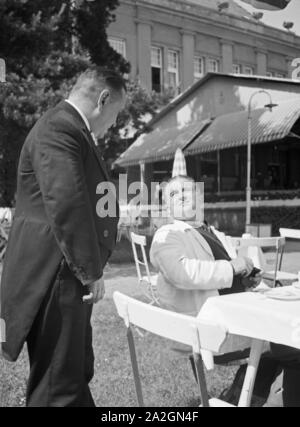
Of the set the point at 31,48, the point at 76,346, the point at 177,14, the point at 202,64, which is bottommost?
the point at 76,346

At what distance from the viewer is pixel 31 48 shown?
935 centimetres

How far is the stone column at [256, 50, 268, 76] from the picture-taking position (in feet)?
82.4

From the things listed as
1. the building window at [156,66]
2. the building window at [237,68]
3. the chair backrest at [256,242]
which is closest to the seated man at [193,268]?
the chair backrest at [256,242]

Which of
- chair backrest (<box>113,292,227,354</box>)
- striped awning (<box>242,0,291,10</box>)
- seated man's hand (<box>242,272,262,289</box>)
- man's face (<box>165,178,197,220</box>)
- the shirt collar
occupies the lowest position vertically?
seated man's hand (<box>242,272,262,289</box>)

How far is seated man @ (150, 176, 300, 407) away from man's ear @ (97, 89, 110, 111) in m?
1.02

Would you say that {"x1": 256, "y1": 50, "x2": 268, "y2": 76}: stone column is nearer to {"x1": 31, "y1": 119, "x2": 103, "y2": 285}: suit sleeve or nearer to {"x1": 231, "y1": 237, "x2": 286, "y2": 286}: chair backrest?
{"x1": 231, "y1": 237, "x2": 286, "y2": 286}: chair backrest

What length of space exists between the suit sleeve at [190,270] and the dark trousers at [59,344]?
34.0 inches

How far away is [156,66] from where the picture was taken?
23719mm

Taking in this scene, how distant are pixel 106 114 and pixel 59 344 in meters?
1.08

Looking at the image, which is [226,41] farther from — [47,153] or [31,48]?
[47,153]

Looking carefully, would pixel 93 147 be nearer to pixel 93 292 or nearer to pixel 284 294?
Answer: pixel 93 292

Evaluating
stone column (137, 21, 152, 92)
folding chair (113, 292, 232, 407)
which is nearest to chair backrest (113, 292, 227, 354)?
folding chair (113, 292, 232, 407)
